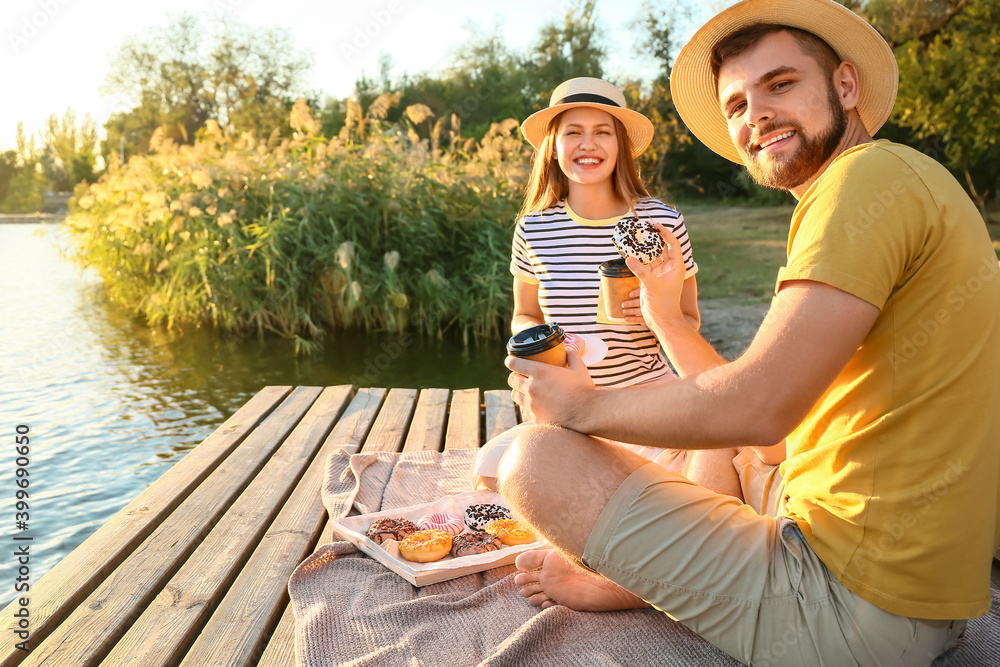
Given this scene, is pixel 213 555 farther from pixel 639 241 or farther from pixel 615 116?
pixel 615 116

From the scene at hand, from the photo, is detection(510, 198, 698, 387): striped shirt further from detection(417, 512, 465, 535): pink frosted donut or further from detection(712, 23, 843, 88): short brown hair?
detection(712, 23, 843, 88): short brown hair

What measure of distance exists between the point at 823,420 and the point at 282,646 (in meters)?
1.38

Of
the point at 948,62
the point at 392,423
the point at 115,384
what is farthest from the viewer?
the point at 948,62

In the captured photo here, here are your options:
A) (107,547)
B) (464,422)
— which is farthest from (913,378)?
(464,422)

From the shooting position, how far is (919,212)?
4.07 feet

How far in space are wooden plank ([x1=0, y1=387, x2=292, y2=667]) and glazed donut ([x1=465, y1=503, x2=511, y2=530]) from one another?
1.08 metres

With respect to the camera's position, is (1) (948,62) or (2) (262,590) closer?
(2) (262,590)

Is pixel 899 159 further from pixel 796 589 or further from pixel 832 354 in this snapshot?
pixel 796 589

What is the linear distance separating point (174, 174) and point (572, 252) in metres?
6.28

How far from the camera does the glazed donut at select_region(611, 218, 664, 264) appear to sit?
2092 mm

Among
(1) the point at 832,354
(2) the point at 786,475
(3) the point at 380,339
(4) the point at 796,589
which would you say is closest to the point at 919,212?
(1) the point at 832,354

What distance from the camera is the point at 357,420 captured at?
393 centimetres

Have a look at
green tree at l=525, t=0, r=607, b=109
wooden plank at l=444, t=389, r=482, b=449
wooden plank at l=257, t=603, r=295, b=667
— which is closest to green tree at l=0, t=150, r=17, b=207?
green tree at l=525, t=0, r=607, b=109
